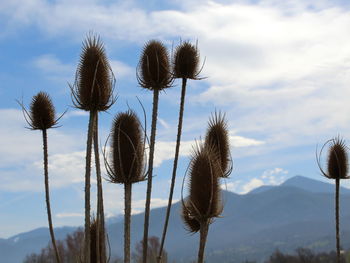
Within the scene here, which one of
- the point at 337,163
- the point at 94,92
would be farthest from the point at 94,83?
the point at 337,163

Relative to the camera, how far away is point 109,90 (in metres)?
8.93

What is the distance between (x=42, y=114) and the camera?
1112cm

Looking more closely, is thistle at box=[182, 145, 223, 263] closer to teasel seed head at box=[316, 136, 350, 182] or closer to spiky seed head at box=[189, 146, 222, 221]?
spiky seed head at box=[189, 146, 222, 221]

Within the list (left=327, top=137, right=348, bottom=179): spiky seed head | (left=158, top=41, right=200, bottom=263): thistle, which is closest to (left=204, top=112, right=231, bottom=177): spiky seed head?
(left=158, top=41, right=200, bottom=263): thistle

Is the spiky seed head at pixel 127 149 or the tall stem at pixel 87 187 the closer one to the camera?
the tall stem at pixel 87 187

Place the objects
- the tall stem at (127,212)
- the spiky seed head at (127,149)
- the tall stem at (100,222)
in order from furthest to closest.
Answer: the spiky seed head at (127,149) < the tall stem at (127,212) < the tall stem at (100,222)

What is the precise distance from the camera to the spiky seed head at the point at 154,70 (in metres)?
10.4

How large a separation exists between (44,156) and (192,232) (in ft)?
11.6

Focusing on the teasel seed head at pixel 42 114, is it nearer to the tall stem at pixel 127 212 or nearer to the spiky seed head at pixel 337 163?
the tall stem at pixel 127 212

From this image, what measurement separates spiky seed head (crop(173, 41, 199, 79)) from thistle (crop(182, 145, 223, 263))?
3259 mm

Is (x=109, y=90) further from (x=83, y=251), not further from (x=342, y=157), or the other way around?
(x=342, y=157)

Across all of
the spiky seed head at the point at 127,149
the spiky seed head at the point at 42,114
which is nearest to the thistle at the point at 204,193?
the spiky seed head at the point at 127,149

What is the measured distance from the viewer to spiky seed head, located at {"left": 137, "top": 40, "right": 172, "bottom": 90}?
10.4m

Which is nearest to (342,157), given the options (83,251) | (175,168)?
(175,168)
